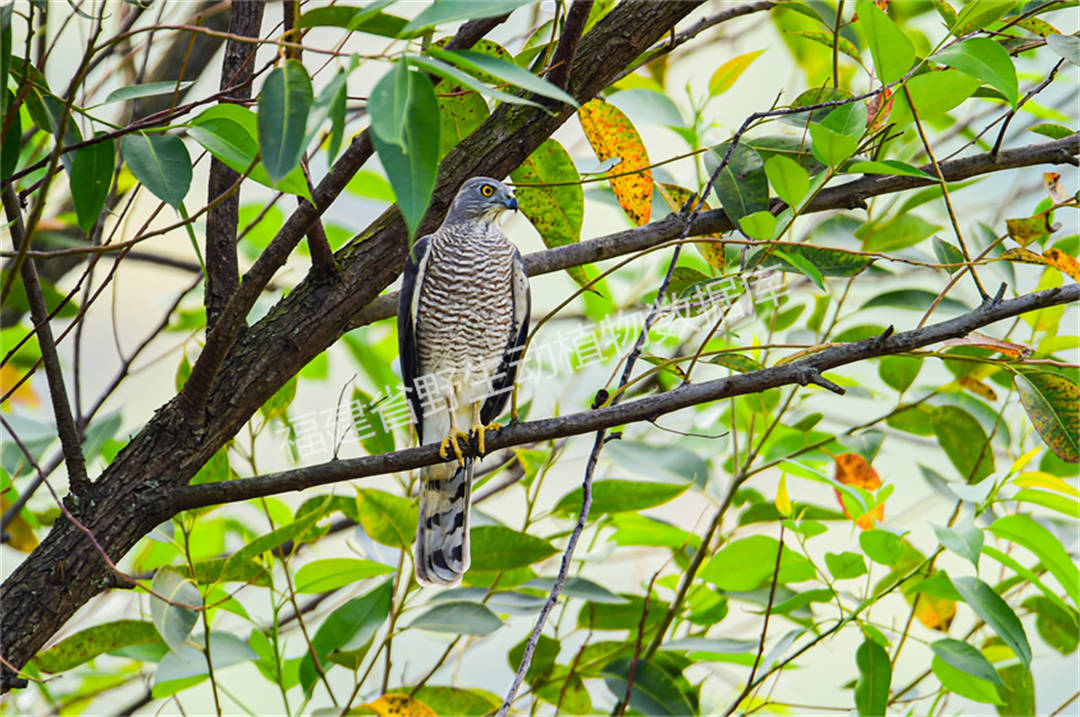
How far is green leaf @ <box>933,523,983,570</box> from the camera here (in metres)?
1.26

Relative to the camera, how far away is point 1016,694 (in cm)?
174

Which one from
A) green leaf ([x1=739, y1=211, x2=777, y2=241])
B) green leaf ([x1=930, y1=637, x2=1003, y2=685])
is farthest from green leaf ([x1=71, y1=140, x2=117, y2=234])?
green leaf ([x1=930, y1=637, x2=1003, y2=685])

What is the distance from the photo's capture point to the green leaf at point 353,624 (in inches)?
60.1

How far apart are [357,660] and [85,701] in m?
0.91

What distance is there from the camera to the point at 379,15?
981 millimetres

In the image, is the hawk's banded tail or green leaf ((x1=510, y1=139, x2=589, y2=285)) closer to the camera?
green leaf ((x1=510, y1=139, x2=589, y2=285))

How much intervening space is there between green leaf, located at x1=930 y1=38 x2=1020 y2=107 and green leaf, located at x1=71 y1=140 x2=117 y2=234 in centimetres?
93

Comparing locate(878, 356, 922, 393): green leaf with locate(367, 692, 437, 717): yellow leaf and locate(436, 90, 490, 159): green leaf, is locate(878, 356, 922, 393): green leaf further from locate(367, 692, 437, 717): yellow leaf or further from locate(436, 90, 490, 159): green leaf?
locate(367, 692, 437, 717): yellow leaf

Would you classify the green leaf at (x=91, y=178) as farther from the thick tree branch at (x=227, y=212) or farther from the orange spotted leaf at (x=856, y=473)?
the orange spotted leaf at (x=856, y=473)

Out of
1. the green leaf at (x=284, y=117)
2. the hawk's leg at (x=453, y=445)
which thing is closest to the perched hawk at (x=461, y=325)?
the hawk's leg at (x=453, y=445)

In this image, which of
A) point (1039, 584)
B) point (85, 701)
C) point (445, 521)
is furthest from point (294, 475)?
point (85, 701)

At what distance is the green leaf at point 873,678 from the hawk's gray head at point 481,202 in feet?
3.08

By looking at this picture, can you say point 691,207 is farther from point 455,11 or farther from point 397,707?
point 397,707

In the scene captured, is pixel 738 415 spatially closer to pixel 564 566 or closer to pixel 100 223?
pixel 564 566
